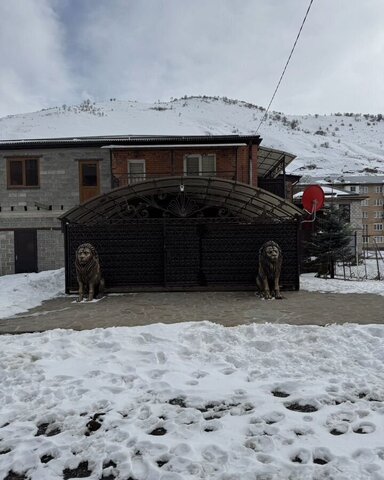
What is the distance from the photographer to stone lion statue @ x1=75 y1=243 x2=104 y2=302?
9.13 metres

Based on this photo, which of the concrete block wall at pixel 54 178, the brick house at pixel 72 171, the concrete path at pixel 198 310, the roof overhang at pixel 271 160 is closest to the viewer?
the concrete path at pixel 198 310

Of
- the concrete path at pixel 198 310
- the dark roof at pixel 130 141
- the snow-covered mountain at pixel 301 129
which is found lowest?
the concrete path at pixel 198 310

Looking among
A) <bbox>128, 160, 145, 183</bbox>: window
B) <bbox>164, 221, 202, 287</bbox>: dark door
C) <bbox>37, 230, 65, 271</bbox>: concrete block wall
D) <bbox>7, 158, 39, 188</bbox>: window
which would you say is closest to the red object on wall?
<bbox>164, 221, 202, 287</bbox>: dark door

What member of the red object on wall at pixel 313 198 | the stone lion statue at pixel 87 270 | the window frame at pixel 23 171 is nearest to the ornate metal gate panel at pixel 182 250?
the stone lion statue at pixel 87 270

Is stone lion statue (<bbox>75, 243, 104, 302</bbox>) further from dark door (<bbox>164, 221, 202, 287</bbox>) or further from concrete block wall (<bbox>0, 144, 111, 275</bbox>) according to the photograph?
concrete block wall (<bbox>0, 144, 111, 275</bbox>)

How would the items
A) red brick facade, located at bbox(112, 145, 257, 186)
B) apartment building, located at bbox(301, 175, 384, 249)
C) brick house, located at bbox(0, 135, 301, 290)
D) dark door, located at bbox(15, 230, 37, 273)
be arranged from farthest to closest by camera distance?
apartment building, located at bbox(301, 175, 384, 249), dark door, located at bbox(15, 230, 37, 273), red brick facade, located at bbox(112, 145, 257, 186), brick house, located at bbox(0, 135, 301, 290)

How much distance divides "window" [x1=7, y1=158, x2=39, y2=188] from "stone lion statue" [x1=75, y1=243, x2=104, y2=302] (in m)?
A: 9.04

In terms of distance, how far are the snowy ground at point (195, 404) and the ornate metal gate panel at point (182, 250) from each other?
5120 millimetres

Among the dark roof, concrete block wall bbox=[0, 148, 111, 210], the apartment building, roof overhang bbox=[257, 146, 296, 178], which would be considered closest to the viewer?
the dark roof

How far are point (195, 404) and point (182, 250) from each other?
7499mm

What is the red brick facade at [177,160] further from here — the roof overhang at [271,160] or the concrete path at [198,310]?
A: the concrete path at [198,310]

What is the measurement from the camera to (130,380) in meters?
3.99

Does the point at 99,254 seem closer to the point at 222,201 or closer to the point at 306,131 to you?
the point at 222,201

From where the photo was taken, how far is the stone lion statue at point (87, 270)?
30.0ft
